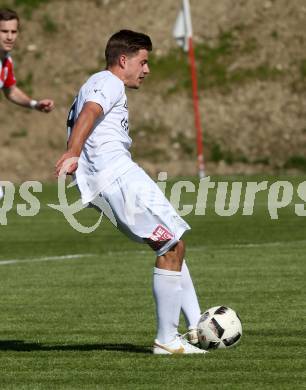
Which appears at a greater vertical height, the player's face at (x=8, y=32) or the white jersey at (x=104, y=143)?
the player's face at (x=8, y=32)

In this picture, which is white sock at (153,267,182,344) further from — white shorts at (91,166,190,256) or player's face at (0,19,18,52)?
player's face at (0,19,18,52)

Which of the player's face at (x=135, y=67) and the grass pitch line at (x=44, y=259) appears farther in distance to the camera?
the grass pitch line at (x=44, y=259)

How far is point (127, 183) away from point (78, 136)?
0.65m

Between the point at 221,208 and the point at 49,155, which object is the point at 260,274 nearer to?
the point at 221,208

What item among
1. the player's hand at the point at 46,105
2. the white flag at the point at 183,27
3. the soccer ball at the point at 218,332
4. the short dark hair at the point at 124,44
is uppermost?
the short dark hair at the point at 124,44

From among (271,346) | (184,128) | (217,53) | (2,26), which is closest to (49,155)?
(184,128)

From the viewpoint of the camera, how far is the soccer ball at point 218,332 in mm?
9375

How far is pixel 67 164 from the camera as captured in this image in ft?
28.0

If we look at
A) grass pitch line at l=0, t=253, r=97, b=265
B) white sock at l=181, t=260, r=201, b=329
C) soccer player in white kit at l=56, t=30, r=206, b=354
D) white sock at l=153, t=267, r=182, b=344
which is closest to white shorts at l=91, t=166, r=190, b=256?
soccer player in white kit at l=56, t=30, r=206, b=354

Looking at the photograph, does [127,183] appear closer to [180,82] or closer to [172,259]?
[172,259]

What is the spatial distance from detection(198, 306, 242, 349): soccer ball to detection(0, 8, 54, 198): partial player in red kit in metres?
3.14

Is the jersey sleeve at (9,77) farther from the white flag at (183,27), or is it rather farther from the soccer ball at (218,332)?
the white flag at (183,27)

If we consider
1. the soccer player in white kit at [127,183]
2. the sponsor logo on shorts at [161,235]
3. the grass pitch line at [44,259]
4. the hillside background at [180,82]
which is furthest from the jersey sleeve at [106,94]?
the hillside background at [180,82]

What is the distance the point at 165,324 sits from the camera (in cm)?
920
